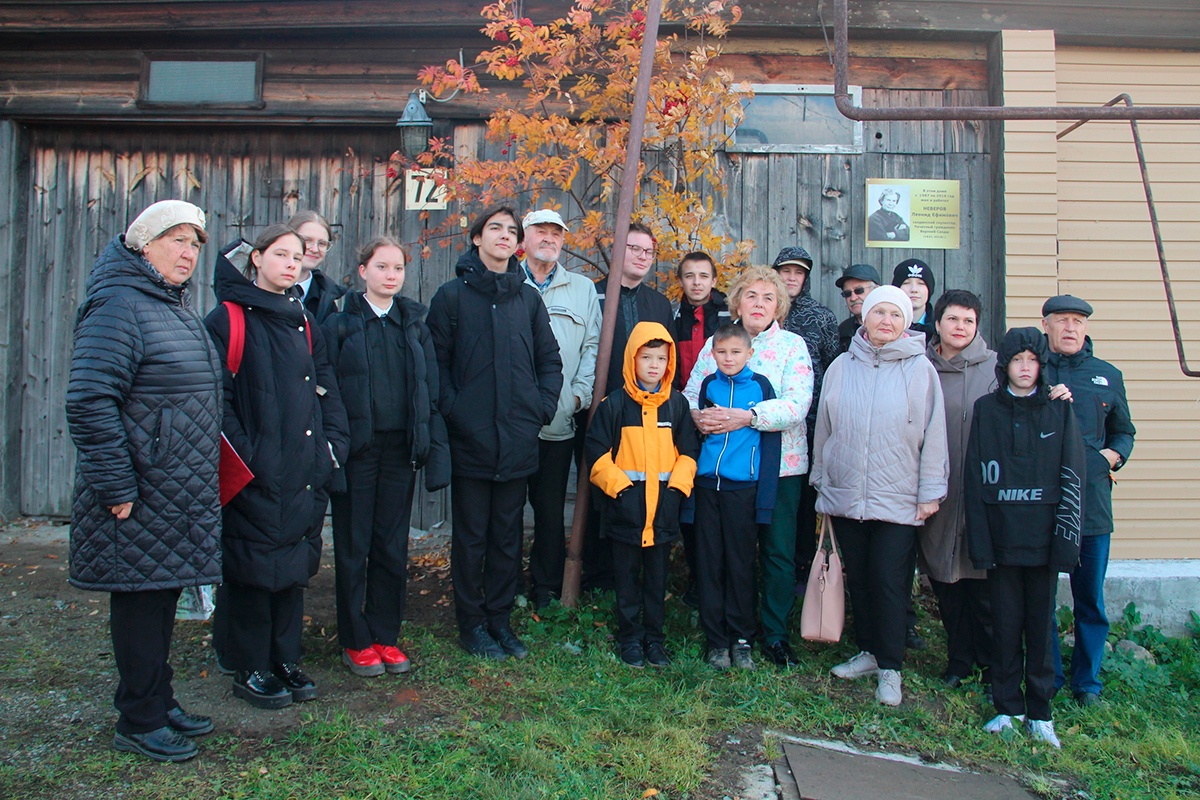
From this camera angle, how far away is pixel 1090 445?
4312 mm

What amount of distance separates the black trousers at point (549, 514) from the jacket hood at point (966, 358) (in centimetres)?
196

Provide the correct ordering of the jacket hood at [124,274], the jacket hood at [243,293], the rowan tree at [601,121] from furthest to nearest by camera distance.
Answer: the rowan tree at [601,121] → the jacket hood at [243,293] → the jacket hood at [124,274]

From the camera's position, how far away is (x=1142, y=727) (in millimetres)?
4152

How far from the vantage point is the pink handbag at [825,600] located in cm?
420

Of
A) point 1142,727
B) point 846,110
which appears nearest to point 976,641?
point 1142,727

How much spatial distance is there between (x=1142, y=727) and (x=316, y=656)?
12.9 ft

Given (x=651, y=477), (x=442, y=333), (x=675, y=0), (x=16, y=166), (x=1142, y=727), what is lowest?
(x=1142, y=727)

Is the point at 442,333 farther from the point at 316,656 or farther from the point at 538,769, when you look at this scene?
the point at 538,769

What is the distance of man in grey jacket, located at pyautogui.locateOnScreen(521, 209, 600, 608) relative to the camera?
479 centimetres

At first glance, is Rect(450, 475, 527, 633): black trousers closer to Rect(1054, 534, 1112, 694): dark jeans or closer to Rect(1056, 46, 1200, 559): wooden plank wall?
Rect(1054, 534, 1112, 694): dark jeans

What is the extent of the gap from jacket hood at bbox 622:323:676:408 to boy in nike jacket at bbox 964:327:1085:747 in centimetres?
145

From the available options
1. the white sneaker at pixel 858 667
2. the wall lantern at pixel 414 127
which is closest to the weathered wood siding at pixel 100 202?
the wall lantern at pixel 414 127

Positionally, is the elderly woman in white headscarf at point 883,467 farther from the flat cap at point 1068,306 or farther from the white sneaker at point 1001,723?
the flat cap at point 1068,306

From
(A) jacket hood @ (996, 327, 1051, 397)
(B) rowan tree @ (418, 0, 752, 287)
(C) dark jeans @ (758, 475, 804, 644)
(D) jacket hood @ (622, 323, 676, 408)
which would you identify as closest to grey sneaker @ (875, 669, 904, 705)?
(C) dark jeans @ (758, 475, 804, 644)
